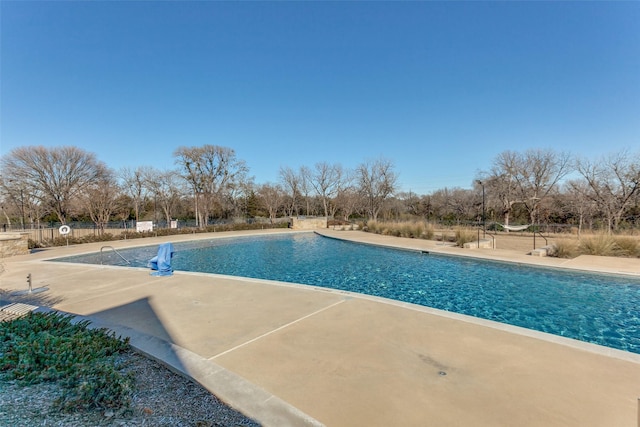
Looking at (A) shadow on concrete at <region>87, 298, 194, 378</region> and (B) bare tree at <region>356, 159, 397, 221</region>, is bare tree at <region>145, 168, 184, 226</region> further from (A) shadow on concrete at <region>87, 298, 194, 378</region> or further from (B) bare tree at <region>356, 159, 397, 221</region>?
(A) shadow on concrete at <region>87, 298, 194, 378</region>

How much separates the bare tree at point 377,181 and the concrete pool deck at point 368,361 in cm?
2364

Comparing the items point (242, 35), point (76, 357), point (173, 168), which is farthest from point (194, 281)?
point (173, 168)

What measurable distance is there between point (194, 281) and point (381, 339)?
4.83 m

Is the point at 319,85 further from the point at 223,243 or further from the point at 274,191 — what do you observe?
the point at 274,191

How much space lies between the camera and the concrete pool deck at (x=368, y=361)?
2.18m

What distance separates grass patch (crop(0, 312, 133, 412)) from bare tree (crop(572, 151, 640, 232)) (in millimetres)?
23917

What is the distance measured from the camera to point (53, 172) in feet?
79.0

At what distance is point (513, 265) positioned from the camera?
9.02m

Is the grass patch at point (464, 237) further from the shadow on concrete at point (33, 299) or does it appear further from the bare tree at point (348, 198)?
the bare tree at point (348, 198)

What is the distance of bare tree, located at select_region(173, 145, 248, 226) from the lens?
2725cm

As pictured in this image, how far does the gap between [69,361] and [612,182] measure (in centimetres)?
2786

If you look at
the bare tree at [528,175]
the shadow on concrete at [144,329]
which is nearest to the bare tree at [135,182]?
the shadow on concrete at [144,329]

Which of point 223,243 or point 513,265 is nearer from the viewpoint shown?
→ point 513,265

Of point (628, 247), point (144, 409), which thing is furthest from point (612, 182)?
point (144, 409)
